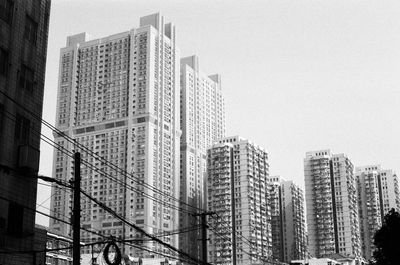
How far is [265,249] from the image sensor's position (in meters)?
155

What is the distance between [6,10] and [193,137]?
150018mm

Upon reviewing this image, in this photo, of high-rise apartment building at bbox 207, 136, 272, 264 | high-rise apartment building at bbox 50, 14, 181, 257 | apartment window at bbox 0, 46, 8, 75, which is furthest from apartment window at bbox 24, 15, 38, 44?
high-rise apartment building at bbox 207, 136, 272, 264

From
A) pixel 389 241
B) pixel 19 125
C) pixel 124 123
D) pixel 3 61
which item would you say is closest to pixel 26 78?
pixel 3 61

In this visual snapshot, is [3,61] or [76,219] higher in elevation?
[3,61]

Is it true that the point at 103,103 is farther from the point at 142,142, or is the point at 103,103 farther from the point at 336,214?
the point at 336,214

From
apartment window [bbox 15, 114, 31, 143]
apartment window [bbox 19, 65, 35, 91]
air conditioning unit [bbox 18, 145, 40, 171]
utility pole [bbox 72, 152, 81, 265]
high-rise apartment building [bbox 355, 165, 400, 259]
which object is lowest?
utility pole [bbox 72, 152, 81, 265]

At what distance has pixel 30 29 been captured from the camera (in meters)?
38.6

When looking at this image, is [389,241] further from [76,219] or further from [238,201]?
[238,201]

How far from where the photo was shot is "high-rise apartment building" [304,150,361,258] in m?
156

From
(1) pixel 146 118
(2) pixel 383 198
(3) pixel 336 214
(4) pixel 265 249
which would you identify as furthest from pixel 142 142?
(2) pixel 383 198

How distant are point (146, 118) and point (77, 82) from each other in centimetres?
2598

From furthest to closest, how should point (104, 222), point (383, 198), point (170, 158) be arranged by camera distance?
1. point (383, 198)
2. point (170, 158)
3. point (104, 222)

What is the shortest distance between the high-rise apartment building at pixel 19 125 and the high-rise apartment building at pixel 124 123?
364 feet

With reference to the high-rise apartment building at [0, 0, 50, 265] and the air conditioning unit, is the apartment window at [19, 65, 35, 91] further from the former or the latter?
the air conditioning unit
